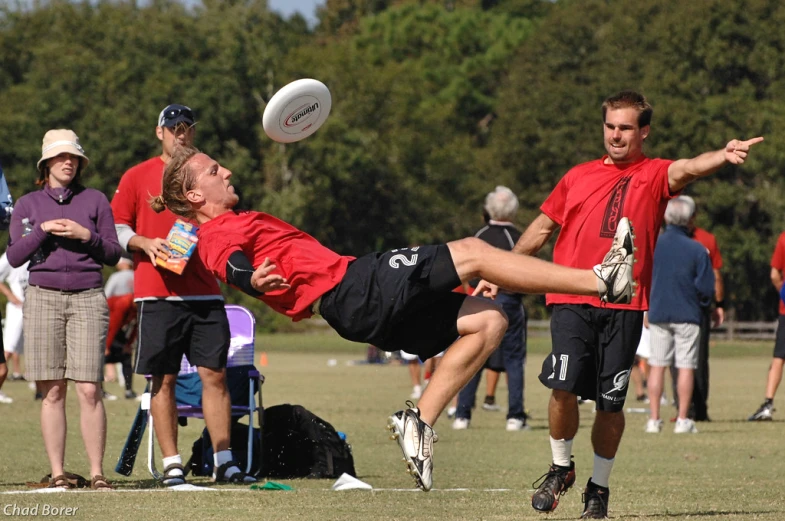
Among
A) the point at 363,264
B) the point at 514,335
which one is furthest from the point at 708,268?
the point at 363,264

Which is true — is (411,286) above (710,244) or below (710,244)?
below

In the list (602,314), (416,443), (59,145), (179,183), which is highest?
(59,145)

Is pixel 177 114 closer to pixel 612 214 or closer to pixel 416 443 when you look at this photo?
pixel 612 214

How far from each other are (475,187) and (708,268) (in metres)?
Result: 52.3

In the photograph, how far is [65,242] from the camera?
900 centimetres

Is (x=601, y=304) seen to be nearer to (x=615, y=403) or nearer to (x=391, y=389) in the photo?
(x=615, y=403)

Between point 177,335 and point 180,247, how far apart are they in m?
0.66

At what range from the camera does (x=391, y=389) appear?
A: 70.2 feet

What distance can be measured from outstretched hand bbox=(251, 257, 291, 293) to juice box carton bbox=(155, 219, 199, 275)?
262 centimetres

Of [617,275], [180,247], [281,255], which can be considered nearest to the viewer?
[617,275]

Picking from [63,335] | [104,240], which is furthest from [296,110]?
[63,335]

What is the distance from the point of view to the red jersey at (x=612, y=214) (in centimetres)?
761

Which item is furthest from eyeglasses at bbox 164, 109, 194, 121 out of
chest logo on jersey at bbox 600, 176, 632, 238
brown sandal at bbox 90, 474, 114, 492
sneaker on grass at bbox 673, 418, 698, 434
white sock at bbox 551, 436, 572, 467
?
sneaker on grass at bbox 673, 418, 698, 434

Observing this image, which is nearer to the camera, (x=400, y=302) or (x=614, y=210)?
(x=400, y=302)
